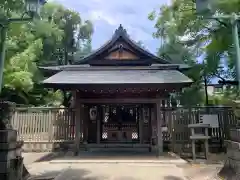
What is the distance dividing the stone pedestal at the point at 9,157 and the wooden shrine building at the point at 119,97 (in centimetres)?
510

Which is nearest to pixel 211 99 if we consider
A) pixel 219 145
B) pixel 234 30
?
pixel 219 145

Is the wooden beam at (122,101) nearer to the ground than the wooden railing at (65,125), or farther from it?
farther from it

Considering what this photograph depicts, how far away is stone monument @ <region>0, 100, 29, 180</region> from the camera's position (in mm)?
5664

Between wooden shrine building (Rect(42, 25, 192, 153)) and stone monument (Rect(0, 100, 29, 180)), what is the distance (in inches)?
192

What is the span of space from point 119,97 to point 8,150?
679 cm

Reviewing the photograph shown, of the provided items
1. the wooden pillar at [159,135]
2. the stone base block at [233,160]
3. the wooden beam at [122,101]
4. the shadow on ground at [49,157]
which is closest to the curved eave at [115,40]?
the wooden beam at [122,101]

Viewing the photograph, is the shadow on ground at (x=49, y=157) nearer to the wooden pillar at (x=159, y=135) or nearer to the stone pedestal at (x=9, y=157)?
the stone pedestal at (x=9, y=157)

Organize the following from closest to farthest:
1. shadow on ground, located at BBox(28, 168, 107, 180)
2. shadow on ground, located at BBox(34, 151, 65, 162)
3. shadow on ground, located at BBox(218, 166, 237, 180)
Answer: shadow on ground, located at BBox(218, 166, 237, 180) → shadow on ground, located at BBox(28, 168, 107, 180) → shadow on ground, located at BBox(34, 151, 65, 162)

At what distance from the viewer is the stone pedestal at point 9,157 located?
5.65 meters

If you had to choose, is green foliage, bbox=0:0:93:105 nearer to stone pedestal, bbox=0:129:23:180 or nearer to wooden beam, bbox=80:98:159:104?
Result: wooden beam, bbox=80:98:159:104

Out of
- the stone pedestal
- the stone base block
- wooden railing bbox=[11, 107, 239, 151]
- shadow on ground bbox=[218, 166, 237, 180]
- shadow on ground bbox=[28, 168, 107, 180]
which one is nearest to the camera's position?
the stone pedestal

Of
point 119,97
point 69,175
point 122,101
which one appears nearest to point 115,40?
point 119,97

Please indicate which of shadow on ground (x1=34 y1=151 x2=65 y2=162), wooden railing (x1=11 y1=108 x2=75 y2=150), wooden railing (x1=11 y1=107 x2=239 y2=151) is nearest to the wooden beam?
wooden railing (x1=11 y1=107 x2=239 y2=151)

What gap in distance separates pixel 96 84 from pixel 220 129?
7.07 meters
